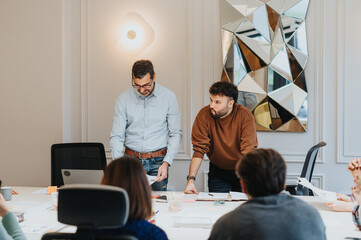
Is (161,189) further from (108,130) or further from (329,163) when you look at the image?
(329,163)

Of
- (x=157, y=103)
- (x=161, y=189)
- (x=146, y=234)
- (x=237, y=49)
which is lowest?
(x=161, y=189)

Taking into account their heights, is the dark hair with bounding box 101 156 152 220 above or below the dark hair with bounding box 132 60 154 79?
below

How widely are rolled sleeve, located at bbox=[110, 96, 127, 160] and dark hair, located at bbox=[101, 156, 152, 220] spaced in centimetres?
182

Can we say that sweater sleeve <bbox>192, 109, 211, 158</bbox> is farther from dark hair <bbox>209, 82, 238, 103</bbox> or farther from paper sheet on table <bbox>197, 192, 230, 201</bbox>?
paper sheet on table <bbox>197, 192, 230, 201</bbox>

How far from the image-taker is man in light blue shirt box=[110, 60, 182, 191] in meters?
3.22

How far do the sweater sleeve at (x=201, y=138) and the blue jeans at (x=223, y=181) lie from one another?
0.19 meters

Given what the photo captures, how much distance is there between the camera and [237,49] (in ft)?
13.1

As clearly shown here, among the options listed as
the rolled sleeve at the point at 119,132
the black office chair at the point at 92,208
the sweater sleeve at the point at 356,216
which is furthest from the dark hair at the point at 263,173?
the rolled sleeve at the point at 119,132

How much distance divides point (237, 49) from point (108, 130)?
1.55 meters

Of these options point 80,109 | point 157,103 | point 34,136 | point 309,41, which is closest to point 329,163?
point 309,41

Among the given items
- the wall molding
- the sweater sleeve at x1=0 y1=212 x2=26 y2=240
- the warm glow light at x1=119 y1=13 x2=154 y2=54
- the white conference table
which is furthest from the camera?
the warm glow light at x1=119 y1=13 x2=154 y2=54

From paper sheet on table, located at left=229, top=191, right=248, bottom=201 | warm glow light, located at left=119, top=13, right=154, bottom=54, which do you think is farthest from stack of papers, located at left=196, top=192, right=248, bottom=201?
warm glow light, located at left=119, top=13, right=154, bottom=54

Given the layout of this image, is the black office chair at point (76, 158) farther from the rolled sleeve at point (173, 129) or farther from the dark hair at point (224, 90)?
the dark hair at point (224, 90)

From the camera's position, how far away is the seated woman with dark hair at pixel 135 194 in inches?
52.1
